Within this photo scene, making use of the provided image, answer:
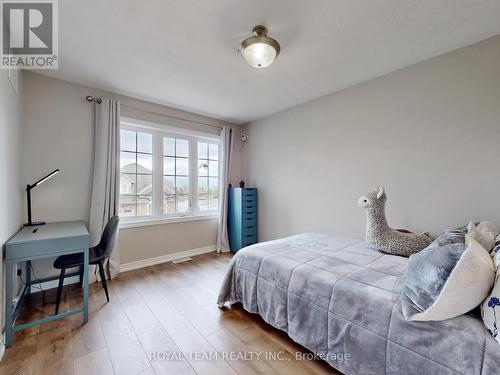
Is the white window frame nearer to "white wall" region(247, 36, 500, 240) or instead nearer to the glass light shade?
"white wall" region(247, 36, 500, 240)

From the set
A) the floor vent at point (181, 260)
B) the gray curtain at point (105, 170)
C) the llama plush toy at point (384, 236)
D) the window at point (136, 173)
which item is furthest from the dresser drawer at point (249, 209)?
the llama plush toy at point (384, 236)

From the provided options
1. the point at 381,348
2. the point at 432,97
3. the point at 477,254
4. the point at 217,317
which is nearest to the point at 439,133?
the point at 432,97

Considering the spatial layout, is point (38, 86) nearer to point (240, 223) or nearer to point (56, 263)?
point (56, 263)

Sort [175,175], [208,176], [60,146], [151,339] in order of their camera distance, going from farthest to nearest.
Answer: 1. [208,176]
2. [175,175]
3. [60,146]
4. [151,339]

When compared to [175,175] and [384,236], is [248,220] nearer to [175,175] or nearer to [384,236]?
[175,175]

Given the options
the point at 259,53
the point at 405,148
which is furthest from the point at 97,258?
the point at 405,148

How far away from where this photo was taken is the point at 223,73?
2.42 meters

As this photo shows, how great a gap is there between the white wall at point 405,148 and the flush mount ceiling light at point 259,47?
1416mm

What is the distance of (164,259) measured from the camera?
134 inches

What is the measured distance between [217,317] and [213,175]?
258 centimetres

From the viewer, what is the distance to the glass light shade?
1.79 metres

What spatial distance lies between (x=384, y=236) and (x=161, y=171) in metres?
3.04

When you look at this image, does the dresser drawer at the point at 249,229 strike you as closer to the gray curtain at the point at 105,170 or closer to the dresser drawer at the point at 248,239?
the dresser drawer at the point at 248,239

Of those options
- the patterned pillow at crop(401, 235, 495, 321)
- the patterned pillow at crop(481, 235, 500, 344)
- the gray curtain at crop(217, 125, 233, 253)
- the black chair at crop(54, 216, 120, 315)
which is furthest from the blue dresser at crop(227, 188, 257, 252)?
the patterned pillow at crop(481, 235, 500, 344)
